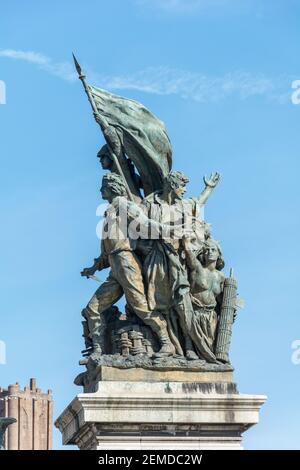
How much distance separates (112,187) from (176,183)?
1.10 meters

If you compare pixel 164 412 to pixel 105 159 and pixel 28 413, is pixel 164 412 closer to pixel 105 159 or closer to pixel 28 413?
pixel 105 159

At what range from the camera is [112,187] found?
33.9m

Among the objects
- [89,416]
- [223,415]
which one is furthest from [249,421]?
[89,416]

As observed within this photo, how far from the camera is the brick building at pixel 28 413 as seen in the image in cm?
13588

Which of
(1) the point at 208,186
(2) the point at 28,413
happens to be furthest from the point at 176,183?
(2) the point at 28,413

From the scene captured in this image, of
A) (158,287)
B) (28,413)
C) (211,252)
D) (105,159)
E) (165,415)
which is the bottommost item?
(165,415)

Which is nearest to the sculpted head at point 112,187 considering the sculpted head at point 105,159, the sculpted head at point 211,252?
the sculpted head at point 105,159

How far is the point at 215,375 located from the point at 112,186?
3.71 m

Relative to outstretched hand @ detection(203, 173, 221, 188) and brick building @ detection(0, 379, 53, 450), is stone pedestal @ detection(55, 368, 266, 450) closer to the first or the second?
outstretched hand @ detection(203, 173, 221, 188)

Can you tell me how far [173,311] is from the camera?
1318 inches

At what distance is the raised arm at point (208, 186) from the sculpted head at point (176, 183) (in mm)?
557

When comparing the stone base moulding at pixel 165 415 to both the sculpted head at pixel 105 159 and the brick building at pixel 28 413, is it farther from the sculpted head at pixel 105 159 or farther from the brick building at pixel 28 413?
the brick building at pixel 28 413

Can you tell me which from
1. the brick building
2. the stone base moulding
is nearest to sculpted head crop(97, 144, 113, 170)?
the stone base moulding

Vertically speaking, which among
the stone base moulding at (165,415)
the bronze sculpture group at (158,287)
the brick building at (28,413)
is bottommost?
the stone base moulding at (165,415)
